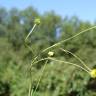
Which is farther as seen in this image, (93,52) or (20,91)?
(93,52)

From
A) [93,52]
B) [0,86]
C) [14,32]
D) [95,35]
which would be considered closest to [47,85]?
[0,86]

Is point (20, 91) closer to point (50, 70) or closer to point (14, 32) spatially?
point (50, 70)

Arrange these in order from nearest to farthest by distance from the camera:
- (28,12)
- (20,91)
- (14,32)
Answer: (20,91) → (14,32) → (28,12)

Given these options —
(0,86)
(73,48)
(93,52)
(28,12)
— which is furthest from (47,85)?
(28,12)

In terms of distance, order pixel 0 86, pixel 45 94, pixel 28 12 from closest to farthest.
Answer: pixel 45 94, pixel 0 86, pixel 28 12

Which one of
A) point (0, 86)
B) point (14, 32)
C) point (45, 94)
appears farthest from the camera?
point (14, 32)

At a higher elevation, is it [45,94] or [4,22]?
[4,22]

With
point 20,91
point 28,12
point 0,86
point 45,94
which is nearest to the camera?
point 45,94

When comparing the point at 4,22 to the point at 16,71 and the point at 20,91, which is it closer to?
the point at 16,71

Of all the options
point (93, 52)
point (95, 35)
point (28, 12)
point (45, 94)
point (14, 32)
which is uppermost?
point (28, 12)
